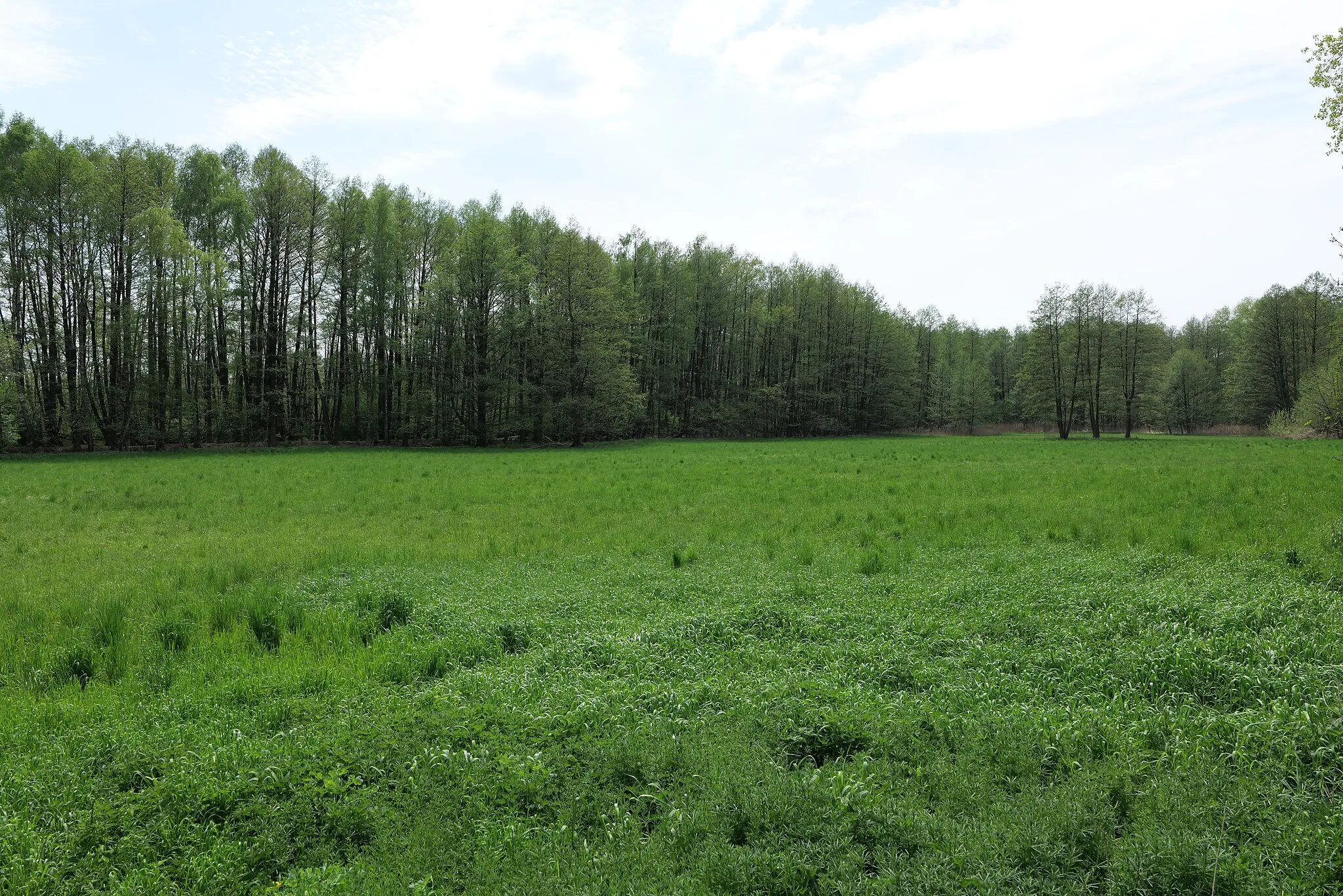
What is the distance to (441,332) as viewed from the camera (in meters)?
45.7

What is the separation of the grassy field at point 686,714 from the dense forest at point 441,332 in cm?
1047

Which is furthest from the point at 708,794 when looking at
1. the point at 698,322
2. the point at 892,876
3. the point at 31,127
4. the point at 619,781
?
the point at 698,322

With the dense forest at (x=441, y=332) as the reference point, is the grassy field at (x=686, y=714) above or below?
below

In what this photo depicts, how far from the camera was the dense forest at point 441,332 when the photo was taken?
34156mm

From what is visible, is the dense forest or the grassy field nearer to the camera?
the grassy field

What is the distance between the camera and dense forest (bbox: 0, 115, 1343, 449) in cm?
3416

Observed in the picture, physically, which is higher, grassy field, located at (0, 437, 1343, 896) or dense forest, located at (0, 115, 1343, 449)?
dense forest, located at (0, 115, 1343, 449)

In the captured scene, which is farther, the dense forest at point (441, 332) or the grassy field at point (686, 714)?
the dense forest at point (441, 332)

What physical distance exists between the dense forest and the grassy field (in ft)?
34.3

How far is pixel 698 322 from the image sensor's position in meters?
62.8

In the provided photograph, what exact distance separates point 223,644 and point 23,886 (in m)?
3.66

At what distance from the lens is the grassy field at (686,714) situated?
3.24 m

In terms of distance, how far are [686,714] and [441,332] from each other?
149ft

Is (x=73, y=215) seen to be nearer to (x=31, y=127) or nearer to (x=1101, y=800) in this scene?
(x=31, y=127)
